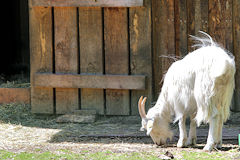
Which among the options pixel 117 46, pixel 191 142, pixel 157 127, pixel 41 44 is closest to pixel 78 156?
pixel 157 127

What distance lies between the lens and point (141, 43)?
880 centimetres

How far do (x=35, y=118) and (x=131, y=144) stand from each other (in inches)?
106

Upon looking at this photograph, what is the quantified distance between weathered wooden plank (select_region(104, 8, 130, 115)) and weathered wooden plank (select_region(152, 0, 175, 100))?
53 cm

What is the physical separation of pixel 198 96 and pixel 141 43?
7.58ft

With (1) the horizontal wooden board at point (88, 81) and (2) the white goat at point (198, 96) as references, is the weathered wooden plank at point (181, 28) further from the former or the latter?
(2) the white goat at point (198, 96)

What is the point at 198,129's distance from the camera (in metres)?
8.36

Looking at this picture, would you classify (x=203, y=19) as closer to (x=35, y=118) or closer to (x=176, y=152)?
(x=176, y=152)

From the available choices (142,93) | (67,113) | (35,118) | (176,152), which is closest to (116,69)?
(142,93)

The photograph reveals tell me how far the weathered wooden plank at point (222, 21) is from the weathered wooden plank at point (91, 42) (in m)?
2.04

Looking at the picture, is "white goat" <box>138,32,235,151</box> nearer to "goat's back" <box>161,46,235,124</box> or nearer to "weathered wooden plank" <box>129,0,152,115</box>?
"goat's back" <box>161,46,235,124</box>

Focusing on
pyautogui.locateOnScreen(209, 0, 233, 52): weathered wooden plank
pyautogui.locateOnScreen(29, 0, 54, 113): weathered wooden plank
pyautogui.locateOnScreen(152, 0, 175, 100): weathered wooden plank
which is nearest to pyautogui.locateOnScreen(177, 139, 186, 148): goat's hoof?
pyautogui.locateOnScreen(152, 0, 175, 100): weathered wooden plank

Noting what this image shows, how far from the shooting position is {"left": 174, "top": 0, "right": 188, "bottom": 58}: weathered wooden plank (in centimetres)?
863

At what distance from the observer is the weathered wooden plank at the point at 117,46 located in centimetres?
887

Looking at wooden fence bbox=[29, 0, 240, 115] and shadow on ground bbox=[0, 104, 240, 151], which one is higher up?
wooden fence bbox=[29, 0, 240, 115]
